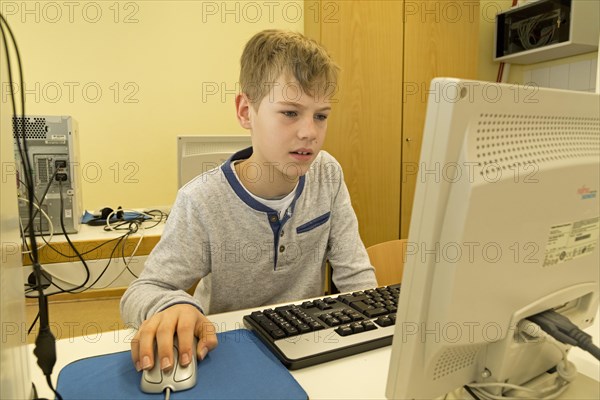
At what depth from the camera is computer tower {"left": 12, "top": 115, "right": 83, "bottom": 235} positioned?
1680 mm

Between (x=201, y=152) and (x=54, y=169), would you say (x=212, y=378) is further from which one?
(x=54, y=169)

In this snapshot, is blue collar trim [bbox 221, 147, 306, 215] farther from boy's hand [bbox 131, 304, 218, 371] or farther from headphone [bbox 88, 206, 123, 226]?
headphone [bbox 88, 206, 123, 226]

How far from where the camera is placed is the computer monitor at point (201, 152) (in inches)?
67.3

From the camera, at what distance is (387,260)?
1335 millimetres

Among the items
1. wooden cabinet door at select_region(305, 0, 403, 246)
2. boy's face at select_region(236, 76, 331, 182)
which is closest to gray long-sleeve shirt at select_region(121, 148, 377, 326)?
boy's face at select_region(236, 76, 331, 182)

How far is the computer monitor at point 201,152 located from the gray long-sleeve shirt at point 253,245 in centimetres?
56

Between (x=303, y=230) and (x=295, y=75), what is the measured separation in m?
0.37

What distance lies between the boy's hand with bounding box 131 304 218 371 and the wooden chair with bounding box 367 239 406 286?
0.70m

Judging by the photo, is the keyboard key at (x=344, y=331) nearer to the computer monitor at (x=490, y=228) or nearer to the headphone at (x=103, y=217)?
the computer monitor at (x=490, y=228)

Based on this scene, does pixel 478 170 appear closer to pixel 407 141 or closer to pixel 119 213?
pixel 119 213

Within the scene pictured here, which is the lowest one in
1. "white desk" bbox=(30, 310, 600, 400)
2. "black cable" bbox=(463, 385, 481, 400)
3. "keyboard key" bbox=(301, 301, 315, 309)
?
"white desk" bbox=(30, 310, 600, 400)

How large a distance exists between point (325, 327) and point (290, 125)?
Result: 45cm

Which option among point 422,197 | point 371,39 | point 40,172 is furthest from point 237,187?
point 371,39

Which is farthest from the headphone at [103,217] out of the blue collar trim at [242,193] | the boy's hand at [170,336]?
the boy's hand at [170,336]
